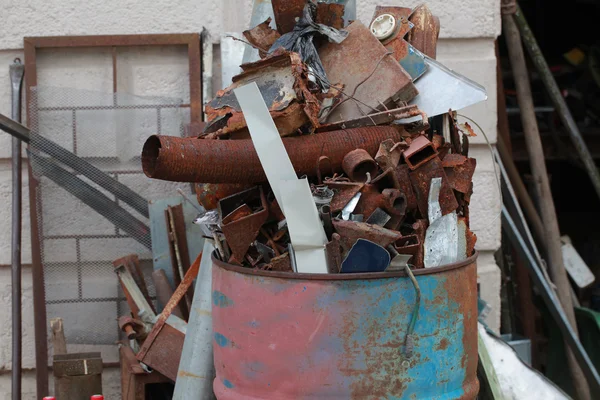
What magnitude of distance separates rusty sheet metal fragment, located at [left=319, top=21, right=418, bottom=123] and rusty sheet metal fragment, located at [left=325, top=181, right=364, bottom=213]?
0.32 meters

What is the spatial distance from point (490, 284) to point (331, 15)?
152 cm

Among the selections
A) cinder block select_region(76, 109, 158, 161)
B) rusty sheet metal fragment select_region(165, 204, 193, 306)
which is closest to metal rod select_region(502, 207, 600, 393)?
rusty sheet metal fragment select_region(165, 204, 193, 306)

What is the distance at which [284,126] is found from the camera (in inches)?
83.5

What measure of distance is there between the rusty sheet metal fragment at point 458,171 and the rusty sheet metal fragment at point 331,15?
68 centimetres

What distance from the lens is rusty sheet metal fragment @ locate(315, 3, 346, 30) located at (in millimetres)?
2525

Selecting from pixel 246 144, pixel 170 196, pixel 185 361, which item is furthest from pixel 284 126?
pixel 170 196

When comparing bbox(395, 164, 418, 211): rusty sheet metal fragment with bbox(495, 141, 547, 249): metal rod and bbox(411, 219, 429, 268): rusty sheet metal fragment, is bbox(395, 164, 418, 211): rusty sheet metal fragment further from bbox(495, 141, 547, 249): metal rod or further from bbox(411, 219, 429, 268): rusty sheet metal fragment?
bbox(495, 141, 547, 249): metal rod

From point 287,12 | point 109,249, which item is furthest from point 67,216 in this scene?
point 287,12

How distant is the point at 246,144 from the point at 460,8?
1.65m

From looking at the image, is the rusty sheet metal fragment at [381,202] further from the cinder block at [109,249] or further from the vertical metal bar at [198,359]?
the cinder block at [109,249]

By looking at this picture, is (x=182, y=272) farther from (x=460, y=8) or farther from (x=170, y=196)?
(x=460, y=8)

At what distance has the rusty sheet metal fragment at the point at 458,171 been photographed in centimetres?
222

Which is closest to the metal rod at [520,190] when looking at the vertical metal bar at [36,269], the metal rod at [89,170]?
the metal rod at [89,170]

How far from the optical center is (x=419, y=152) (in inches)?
83.9
